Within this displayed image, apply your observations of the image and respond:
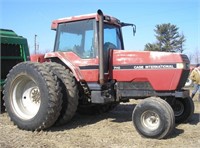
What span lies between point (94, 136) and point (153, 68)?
1733 mm

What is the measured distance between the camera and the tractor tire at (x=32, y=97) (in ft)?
21.1

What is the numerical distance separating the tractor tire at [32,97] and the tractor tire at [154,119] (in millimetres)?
1540

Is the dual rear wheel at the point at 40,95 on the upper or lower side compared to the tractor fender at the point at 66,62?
lower

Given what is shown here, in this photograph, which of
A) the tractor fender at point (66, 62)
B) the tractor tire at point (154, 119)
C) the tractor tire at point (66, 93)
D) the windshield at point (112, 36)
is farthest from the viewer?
the windshield at point (112, 36)

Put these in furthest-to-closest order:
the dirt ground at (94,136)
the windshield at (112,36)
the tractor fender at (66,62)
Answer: the windshield at (112,36), the tractor fender at (66,62), the dirt ground at (94,136)

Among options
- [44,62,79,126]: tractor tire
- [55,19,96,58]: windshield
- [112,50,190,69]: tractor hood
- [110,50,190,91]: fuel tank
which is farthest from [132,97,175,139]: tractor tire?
[55,19,96,58]: windshield

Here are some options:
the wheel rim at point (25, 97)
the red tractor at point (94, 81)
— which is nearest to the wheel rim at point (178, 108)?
the red tractor at point (94, 81)

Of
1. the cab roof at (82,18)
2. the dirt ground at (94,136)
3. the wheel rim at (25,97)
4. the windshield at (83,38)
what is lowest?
the dirt ground at (94,136)

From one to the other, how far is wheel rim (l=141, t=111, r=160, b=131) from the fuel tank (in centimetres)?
66

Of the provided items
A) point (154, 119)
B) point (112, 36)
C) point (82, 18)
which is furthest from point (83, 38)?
point (154, 119)

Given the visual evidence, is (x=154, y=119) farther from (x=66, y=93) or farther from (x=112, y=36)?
(x=112, y=36)

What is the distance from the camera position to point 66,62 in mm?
7133

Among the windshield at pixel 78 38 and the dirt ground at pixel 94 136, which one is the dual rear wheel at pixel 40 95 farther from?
the windshield at pixel 78 38

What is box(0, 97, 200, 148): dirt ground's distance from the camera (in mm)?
5660
